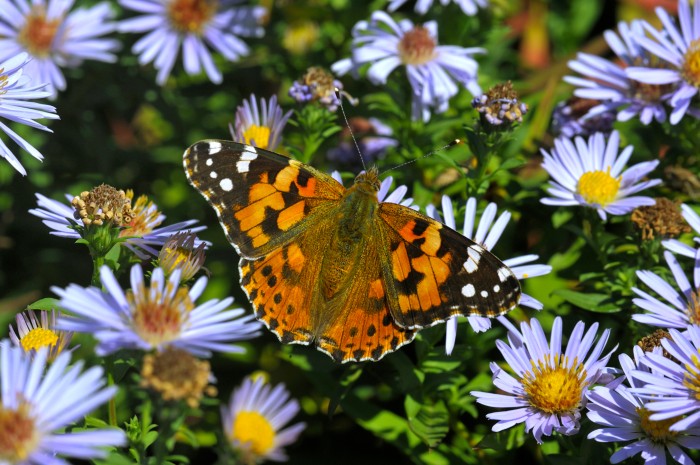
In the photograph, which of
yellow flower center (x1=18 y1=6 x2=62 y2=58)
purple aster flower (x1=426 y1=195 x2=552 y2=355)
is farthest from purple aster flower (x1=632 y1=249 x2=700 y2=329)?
yellow flower center (x1=18 y1=6 x2=62 y2=58)

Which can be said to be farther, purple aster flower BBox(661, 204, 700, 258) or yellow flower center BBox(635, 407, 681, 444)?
purple aster flower BBox(661, 204, 700, 258)

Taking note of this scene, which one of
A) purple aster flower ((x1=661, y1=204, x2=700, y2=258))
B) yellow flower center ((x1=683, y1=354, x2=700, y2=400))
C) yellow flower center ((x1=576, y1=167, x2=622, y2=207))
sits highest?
yellow flower center ((x1=576, y1=167, x2=622, y2=207))

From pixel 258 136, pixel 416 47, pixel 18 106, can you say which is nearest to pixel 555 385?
pixel 258 136

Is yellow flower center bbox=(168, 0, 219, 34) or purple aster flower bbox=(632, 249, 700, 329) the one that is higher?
yellow flower center bbox=(168, 0, 219, 34)

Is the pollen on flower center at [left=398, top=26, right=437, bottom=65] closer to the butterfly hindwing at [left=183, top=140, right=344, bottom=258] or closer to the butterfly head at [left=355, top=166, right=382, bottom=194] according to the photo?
the butterfly head at [left=355, top=166, right=382, bottom=194]

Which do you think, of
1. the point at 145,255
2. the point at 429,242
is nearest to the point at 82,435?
the point at 145,255

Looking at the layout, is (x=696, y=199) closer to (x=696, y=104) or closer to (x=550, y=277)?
(x=696, y=104)

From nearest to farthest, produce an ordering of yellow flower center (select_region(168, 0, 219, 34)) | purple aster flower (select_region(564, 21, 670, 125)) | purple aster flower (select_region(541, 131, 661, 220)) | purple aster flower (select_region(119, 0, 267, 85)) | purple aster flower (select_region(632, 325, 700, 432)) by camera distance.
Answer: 1. purple aster flower (select_region(632, 325, 700, 432))
2. purple aster flower (select_region(541, 131, 661, 220))
3. purple aster flower (select_region(564, 21, 670, 125))
4. purple aster flower (select_region(119, 0, 267, 85))
5. yellow flower center (select_region(168, 0, 219, 34))

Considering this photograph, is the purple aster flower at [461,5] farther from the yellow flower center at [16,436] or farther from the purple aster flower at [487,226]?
the yellow flower center at [16,436]
